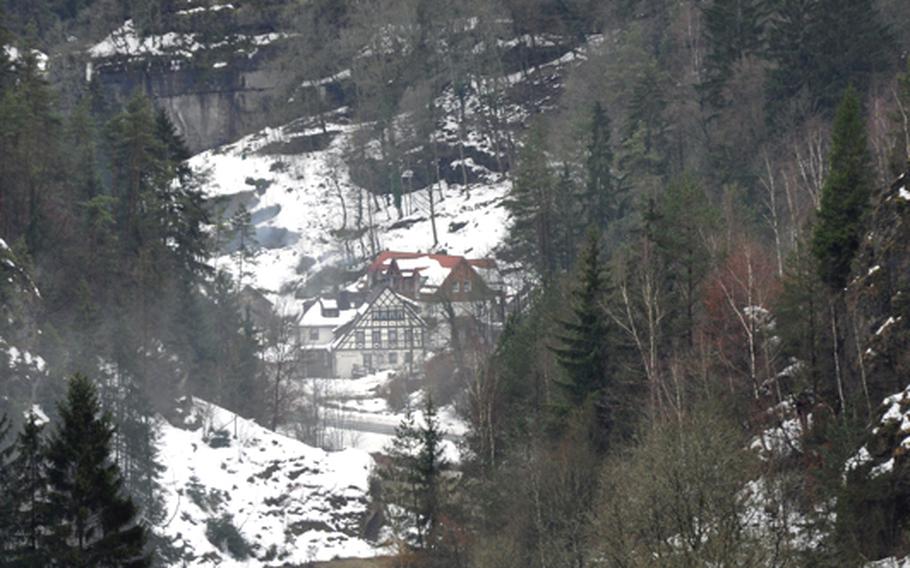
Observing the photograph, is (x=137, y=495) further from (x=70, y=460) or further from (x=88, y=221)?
(x=70, y=460)

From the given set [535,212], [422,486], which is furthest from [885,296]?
[535,212]

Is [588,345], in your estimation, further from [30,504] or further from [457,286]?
[457,286]

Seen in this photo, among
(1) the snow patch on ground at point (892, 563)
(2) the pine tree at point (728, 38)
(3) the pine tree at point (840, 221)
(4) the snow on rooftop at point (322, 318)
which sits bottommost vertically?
(1) the snow patch on ground at point (892, 563)

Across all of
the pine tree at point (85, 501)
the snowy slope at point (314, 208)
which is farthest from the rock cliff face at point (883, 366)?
the snowy slope at point (314, 208)

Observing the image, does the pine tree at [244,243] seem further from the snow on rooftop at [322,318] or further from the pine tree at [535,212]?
the pine tree at [535,212]

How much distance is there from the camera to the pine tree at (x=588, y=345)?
136ft

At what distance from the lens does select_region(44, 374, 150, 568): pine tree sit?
936 inches

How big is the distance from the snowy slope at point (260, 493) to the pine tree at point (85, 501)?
2582 cm

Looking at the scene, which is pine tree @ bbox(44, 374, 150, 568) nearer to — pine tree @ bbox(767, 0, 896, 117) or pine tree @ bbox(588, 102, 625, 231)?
pine tree @ bbox(767, 0, 896, 117)

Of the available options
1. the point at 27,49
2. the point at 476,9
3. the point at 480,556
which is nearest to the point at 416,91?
the point at 476,9

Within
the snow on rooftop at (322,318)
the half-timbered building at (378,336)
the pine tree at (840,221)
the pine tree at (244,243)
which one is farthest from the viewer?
the pine tree at (244,243)

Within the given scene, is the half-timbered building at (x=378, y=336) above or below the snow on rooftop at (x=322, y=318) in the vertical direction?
below

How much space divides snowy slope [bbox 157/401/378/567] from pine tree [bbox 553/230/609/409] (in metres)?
14.3

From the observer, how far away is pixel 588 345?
41750mm
